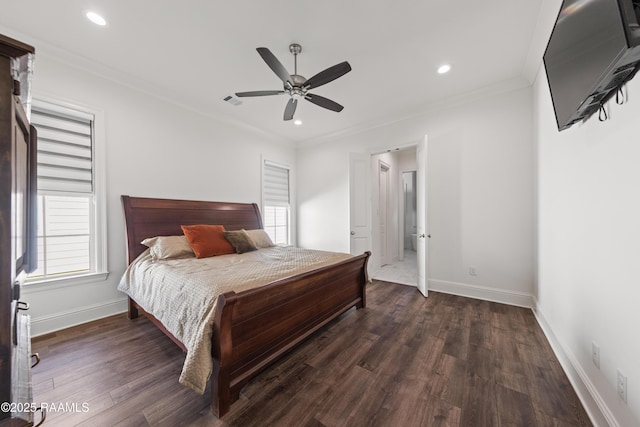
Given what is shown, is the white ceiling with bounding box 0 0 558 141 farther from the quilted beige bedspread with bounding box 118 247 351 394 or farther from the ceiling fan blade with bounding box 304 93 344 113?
the quilted beige bedspread with bounding box 118 247 351 394

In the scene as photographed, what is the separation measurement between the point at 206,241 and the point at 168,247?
401 millimetres

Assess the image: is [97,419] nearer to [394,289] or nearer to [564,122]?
[394,289]

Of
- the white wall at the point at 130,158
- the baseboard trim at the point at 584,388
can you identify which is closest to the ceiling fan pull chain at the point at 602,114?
the baseboard trim at the point at 584,388

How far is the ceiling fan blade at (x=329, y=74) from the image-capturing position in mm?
1971

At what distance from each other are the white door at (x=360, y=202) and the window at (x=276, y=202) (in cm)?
169

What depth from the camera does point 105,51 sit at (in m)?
2.38

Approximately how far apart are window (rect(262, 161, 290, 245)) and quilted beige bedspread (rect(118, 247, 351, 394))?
198cm

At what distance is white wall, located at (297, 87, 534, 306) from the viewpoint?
2902mm

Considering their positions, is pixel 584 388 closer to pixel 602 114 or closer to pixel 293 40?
pixel 602 114

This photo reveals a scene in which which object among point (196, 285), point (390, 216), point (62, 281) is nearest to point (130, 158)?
point (62, 281)

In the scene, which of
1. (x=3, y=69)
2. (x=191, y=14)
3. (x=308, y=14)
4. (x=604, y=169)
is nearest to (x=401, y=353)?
(x=604, y=169)

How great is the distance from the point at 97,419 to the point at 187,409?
1.61 feet

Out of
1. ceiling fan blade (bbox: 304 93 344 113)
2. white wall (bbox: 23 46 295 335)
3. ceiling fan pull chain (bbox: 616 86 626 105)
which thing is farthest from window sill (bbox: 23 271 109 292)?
ceiling fan pull chain (bbox: 616 86 626 105)

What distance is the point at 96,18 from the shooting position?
1983 mm
